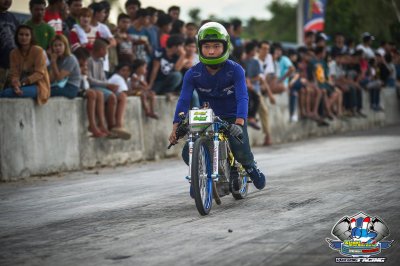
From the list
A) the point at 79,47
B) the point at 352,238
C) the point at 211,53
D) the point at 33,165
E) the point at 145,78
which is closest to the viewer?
the point at 352,238

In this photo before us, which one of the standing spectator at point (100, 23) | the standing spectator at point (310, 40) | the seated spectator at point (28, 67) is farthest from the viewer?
the standing spectator at point (310, 40)

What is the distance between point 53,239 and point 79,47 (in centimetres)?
903

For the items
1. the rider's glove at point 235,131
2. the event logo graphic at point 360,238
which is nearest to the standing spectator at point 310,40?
the rider's glove at point 235,131

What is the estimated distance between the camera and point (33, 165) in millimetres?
14219

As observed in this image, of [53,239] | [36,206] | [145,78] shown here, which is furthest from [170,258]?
[145,78]

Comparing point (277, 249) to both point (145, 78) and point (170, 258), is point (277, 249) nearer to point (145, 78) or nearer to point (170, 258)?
point (170, 258)

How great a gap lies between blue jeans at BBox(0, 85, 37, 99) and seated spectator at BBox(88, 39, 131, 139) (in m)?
2.05

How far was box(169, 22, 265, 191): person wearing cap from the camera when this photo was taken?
31.2ft

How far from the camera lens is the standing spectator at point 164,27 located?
19641 mm

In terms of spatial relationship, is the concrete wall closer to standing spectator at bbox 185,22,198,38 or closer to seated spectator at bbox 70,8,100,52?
seated spectator at bbox 70,8,100,52

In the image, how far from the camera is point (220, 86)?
982cm

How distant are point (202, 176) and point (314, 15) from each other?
74.4 ft

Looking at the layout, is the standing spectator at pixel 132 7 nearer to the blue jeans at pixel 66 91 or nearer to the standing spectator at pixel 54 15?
the standing spectator at pixel 54 15

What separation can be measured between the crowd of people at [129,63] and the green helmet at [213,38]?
4.19 ft
